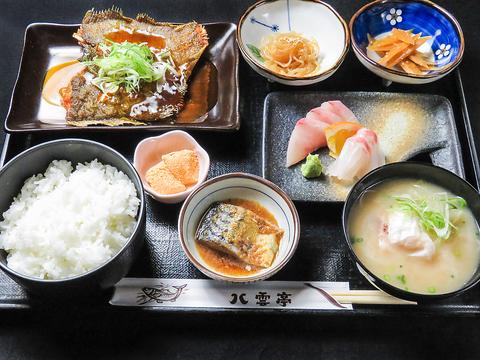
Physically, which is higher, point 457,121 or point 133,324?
point 457,121

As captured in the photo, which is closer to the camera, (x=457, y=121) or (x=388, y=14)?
(x=457, y=121)

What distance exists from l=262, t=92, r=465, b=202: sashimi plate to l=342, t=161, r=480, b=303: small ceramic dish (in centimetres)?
19

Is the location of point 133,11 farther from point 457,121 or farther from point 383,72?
point 457,121

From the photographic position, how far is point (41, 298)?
2156 mm

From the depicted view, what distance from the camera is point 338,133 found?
256 centimetres

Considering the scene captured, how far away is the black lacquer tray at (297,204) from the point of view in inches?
85.1

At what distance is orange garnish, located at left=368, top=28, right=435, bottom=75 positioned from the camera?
2838 millimetres

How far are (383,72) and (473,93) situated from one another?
562 millimetres

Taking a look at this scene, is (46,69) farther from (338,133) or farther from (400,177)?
(400,177)

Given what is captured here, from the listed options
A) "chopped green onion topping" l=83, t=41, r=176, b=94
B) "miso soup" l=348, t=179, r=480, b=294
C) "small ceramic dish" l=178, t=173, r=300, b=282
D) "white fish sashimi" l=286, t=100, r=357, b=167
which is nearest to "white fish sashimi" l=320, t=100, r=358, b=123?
"white fish sashimi" l=286, t=100, r=357, b=167

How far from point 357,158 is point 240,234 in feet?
2.18

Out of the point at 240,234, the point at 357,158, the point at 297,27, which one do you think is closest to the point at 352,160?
the point at 357,158

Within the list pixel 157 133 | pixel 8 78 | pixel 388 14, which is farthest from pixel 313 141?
pixel 8 78

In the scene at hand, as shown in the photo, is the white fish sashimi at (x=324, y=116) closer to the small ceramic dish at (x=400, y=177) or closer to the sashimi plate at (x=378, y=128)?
the sashimi plate at (x=378, y=128)
